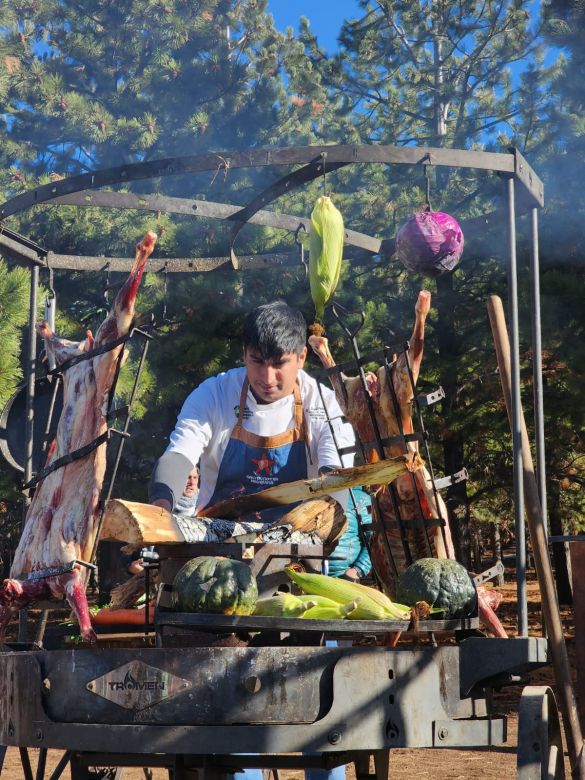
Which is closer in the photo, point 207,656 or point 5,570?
point 207,656

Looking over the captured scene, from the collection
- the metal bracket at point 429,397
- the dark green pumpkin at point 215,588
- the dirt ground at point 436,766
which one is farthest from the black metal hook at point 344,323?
the dirt ground at point 436,766

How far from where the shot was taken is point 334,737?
243 centimetres

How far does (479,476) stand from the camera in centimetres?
1391

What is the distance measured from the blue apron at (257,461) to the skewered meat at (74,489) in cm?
49

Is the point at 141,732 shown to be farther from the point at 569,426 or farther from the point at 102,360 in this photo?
the point at 569,426

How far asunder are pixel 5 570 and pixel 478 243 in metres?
15.2

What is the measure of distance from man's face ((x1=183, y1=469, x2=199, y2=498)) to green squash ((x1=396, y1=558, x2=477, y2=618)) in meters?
1.24

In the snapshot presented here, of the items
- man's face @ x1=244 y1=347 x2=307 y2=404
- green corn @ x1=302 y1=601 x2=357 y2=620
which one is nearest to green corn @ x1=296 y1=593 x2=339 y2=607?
green corn @ x1=302 y1=601 x2=357 y2=620

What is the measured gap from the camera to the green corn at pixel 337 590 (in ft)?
9.10

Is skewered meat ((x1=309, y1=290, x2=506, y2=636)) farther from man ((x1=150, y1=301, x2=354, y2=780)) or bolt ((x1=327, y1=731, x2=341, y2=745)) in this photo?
bolt ((x1=327, y1=731, x2=341, y2=745))

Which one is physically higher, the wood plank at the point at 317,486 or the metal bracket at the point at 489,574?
the wood plank at the point at 317,486

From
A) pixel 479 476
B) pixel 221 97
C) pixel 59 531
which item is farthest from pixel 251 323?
pixel 221 97

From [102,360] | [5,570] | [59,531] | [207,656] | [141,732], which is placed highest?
[5,570]

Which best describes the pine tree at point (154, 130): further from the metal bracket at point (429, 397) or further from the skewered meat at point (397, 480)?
the metal bracket at point (429, 397)
